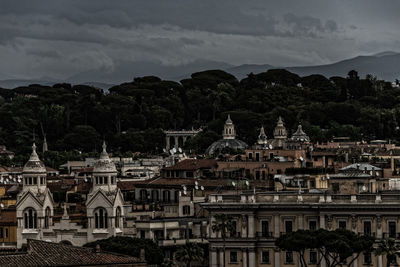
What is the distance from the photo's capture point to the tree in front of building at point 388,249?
70.7 metres

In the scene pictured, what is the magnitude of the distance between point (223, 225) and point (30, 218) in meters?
21.9

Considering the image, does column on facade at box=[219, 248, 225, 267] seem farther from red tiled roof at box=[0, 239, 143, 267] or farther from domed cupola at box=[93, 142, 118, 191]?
red tiled roof at box=[0, 239, 143, 267]

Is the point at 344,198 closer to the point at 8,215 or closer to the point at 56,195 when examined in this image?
the point at 8,215

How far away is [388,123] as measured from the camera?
188750 millimetres

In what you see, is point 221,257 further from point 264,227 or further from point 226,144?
point 226,144

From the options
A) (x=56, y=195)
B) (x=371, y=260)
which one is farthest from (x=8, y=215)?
(x=371, y=260)

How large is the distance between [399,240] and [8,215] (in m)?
30.9

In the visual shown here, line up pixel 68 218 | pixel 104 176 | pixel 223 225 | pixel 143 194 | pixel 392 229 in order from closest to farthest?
1. pixel 223 225
2. pixel 392 229
3. pixel 68 218
4. pixel 104 176
5. pixel 143 194

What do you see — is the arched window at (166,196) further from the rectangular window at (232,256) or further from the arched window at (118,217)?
the rectangular window at (232,256)

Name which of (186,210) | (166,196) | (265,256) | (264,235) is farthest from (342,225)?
(166,196)

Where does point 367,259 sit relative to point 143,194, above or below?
below

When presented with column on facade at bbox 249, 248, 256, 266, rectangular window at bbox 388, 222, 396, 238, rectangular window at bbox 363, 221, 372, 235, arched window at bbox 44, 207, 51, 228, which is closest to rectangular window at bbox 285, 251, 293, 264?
column on facade at bbox 249, 248, 256, 266

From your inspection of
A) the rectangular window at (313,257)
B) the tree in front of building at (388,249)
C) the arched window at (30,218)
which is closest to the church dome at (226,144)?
the arched window at (30,218)

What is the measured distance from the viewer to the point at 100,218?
9512 centimetres
